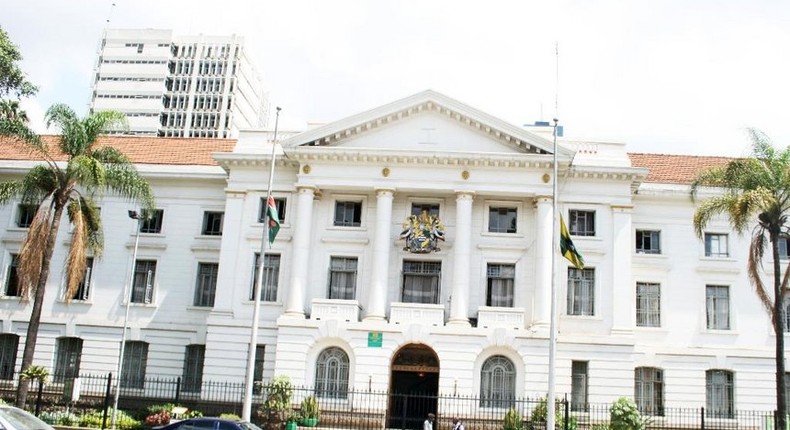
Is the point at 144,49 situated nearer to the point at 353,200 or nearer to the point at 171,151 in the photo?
the point at 171,151

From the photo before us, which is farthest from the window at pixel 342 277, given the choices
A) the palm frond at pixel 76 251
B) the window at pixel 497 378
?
the palm frond at pixel 76 251

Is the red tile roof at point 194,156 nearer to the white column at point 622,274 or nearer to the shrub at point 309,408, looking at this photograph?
the white column at point 622,274

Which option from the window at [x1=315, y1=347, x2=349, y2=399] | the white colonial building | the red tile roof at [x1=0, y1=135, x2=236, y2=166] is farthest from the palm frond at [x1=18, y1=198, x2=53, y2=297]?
the window at [x1=315, y1=347, x2=349, y2=399]

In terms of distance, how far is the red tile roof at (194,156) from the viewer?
4038cm

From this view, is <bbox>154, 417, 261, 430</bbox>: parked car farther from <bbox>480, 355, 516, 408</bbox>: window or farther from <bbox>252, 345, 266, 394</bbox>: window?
<bbox>480, 355, 516, 408</bbox>: window

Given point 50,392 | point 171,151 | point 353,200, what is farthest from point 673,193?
point 50,392

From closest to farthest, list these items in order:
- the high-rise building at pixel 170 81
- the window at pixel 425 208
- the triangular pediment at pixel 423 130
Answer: the triangular pediment at pixel 423 130
the window at pixel 425 208
the high-rise building at pixel 170 81

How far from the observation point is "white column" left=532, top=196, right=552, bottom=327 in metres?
34.6

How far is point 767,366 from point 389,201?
59.4 feet

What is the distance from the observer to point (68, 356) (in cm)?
3956

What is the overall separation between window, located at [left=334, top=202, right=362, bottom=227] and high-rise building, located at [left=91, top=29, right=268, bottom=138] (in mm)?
78131

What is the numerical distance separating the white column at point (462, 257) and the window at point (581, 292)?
4.61 m

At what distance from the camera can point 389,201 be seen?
36.4 meters

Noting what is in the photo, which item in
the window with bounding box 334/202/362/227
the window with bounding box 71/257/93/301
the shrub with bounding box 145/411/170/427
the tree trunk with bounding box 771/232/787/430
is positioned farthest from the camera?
the window with bounding box 71/257/93/301
